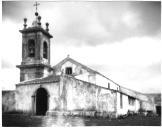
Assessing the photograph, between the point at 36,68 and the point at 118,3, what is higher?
the point at 118,3

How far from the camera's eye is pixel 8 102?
46.6 ft

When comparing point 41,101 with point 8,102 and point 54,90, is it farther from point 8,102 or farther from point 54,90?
point 8,102

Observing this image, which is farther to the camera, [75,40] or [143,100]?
[143,100]

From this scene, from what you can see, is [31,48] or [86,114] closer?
[86,114]

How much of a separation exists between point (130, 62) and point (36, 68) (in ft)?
23.4

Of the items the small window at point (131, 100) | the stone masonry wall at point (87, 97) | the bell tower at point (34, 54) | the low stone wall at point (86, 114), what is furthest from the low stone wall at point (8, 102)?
the small window at point (131, 100)

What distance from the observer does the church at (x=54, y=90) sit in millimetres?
12805

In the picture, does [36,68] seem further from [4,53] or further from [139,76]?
[139,76]

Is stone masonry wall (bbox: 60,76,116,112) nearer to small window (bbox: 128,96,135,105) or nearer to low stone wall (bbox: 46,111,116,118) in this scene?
low stone wall (bbox: 46,111,116,118)

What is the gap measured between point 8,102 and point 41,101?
213 centimetres

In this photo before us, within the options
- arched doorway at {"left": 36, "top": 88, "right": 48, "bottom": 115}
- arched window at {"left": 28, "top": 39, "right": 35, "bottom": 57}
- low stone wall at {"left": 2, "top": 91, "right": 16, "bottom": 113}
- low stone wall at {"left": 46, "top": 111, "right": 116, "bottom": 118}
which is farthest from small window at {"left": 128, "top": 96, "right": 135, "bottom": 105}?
low stone wall at {"left": 2, "top": 91, "right": 16, "bottom": 113}

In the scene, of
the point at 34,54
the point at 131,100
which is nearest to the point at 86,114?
the point at 131,100

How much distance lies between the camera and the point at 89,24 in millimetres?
10859

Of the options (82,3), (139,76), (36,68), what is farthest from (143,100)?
(82,3)
